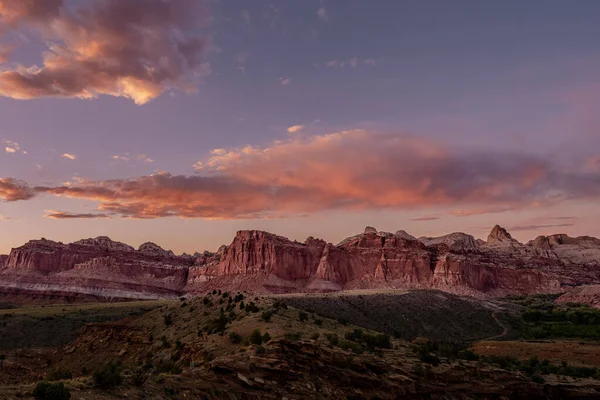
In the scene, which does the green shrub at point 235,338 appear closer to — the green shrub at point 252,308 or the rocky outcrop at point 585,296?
the green shrub at point 252,308

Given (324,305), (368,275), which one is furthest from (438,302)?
(368,275)

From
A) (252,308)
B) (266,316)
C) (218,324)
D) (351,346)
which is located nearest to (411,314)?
(252,308)

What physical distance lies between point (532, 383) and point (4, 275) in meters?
175

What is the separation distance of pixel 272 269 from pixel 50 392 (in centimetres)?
14350

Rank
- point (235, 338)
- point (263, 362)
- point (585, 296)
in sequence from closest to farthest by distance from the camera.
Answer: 1. point (263, 362)
2. point (235, 338)
3. point (585, 296)

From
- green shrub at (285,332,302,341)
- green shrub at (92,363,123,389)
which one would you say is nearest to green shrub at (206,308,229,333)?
green shrub at (285,332,302,341)

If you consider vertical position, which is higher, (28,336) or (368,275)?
(368,275)

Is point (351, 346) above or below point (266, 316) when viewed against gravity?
below

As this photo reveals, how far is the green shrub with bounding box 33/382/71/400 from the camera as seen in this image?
15.8 m

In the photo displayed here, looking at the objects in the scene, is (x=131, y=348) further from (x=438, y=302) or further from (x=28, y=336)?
(x=438, y=302)

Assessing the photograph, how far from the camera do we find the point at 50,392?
15898 millimetres

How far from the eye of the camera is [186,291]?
164 m

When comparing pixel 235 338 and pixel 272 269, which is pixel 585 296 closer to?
pixel 272 269

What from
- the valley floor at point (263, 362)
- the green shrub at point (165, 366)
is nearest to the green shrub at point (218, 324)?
the valley floor at point (263, 362)
